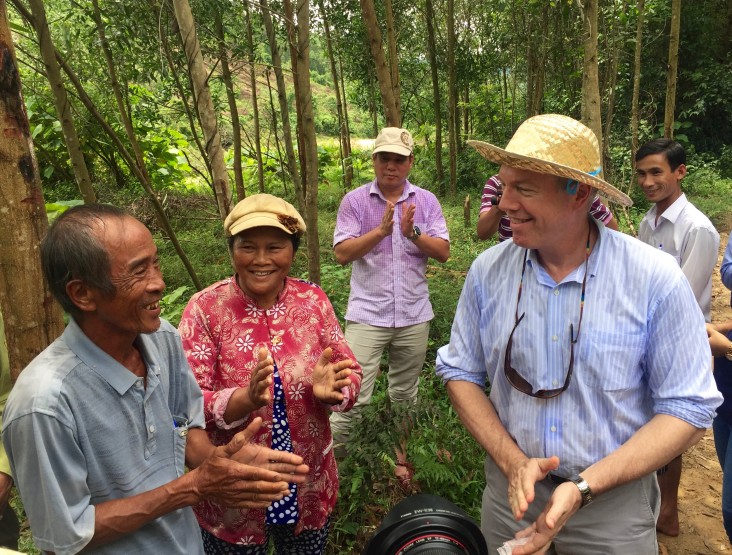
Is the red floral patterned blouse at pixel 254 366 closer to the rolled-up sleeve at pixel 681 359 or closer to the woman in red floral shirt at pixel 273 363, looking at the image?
the woman in red floral shirt at pixel 273 363

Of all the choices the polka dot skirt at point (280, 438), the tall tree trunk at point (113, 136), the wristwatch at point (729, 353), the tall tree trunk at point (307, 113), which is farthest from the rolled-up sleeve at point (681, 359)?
the tall tree trunk at point (113, 136)

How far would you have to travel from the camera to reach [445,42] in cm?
1267

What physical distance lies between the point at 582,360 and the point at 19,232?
1793mm

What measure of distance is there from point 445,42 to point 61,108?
37.3 feet

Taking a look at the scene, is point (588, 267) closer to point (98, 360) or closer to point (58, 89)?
point (98, 360)

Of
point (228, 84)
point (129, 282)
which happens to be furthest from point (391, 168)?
point (228, 84)

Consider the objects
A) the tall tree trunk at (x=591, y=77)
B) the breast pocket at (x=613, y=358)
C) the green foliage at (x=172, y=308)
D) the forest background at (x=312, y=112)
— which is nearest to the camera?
the breast pocket at (x=613, y=358)

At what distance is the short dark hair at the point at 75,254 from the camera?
1.25m

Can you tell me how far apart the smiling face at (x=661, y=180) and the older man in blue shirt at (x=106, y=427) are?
2683 mm

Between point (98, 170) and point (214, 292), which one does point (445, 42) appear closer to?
point (98, 170)

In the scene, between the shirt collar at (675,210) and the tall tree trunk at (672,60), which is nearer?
the shirt collar at (675,210)

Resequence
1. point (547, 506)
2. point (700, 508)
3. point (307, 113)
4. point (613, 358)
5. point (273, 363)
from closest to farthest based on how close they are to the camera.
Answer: point (547, 506), point (613, 358), point (273, 363), point (700, 508), point (307, 113)

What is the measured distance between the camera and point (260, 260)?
193 centimetres

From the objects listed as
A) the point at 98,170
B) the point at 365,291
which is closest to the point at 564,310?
the point at 365,291
